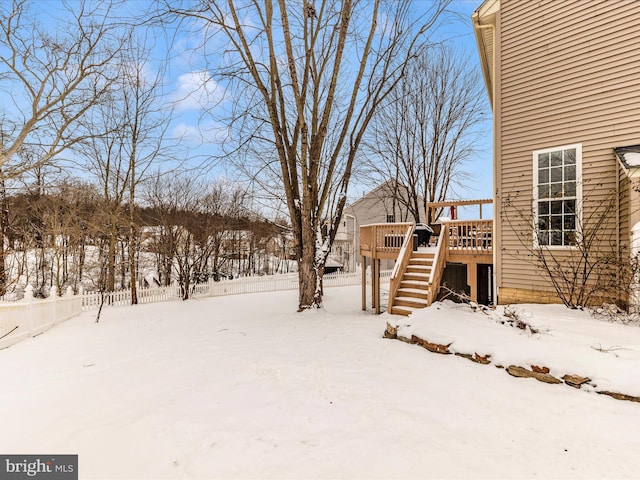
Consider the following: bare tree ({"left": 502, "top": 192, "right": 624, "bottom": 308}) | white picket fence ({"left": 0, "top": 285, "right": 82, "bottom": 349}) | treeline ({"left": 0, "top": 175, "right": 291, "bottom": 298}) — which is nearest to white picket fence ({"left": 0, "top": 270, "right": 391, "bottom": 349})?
white picket fence ({"left": 0, "top": 285, "right": 82, "bottom": 349})

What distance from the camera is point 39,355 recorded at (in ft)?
18.8

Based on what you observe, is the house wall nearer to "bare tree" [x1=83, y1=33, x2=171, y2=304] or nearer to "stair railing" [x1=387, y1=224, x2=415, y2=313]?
"stair railing" [x1=387, y1=224, x2=415, y2=313]

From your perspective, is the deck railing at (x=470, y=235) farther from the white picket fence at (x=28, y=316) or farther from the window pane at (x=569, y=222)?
the white picket fence at (x=28, y=316)

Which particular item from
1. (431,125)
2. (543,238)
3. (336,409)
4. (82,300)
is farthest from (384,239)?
(82,300)

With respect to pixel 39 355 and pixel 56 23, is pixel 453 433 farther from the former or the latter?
pixel 56 23

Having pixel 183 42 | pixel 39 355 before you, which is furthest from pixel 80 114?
pixel 39 355

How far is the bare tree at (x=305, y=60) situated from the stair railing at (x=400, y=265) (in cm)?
199

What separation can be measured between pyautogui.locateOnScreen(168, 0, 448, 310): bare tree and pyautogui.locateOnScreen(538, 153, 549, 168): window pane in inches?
177

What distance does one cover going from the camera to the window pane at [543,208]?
659cm

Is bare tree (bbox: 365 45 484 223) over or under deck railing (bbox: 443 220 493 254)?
over

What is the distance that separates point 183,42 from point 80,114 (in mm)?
3490

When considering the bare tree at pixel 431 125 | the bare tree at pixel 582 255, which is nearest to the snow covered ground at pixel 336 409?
the bare tree at pixel 582 255

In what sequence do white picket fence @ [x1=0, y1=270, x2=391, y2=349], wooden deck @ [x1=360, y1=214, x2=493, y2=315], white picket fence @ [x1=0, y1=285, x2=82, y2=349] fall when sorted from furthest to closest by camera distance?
wooden deck @ [x1=360, y1=214, x2=493, y2=315] < white picket fence @ [x1=0, y1=270, x2=391, y2=349] < white picket fence @ [x1=0, y1=285, x2=82, y2=349]

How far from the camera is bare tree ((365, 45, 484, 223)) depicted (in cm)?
1482
